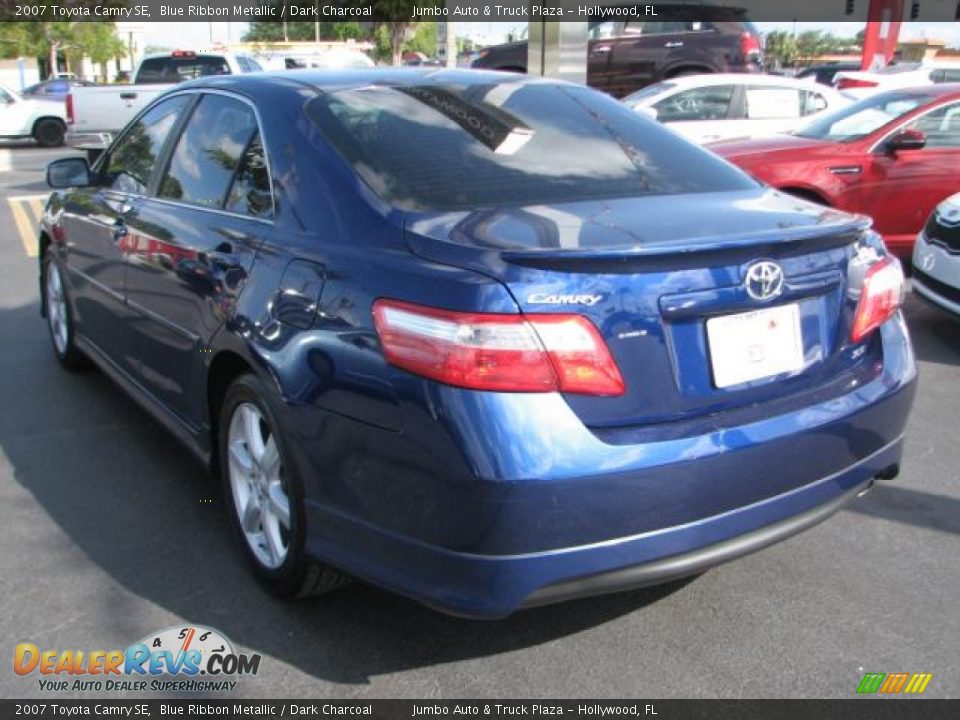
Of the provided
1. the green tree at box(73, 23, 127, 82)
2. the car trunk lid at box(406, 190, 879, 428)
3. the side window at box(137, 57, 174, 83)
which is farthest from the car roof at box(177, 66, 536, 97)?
the green tree at box(73, 23, 127, 82)

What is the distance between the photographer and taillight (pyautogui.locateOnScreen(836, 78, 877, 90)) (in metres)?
16.2

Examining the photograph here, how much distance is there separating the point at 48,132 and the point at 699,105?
16819 millimetres

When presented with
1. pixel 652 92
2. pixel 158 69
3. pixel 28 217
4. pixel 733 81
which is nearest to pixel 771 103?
pixel 733 81

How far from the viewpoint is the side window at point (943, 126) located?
7922 mm

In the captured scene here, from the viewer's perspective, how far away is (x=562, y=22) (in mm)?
7770

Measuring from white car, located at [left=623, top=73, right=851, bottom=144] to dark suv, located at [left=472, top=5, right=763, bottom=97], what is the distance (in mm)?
4426

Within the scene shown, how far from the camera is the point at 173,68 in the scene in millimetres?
17047

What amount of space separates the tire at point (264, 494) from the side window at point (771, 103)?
963 centimetres

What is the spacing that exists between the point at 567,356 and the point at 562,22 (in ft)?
19.8

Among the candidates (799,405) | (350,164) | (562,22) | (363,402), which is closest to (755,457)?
(799,405)

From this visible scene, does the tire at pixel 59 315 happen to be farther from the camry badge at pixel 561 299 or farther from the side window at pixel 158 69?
the side window at pixel 158 69

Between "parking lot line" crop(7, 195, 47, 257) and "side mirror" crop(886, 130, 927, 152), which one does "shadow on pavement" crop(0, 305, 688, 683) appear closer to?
"parking lot line" crop(7, 195, 47, 257)

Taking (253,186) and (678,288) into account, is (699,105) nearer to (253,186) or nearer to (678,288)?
(253,186)
